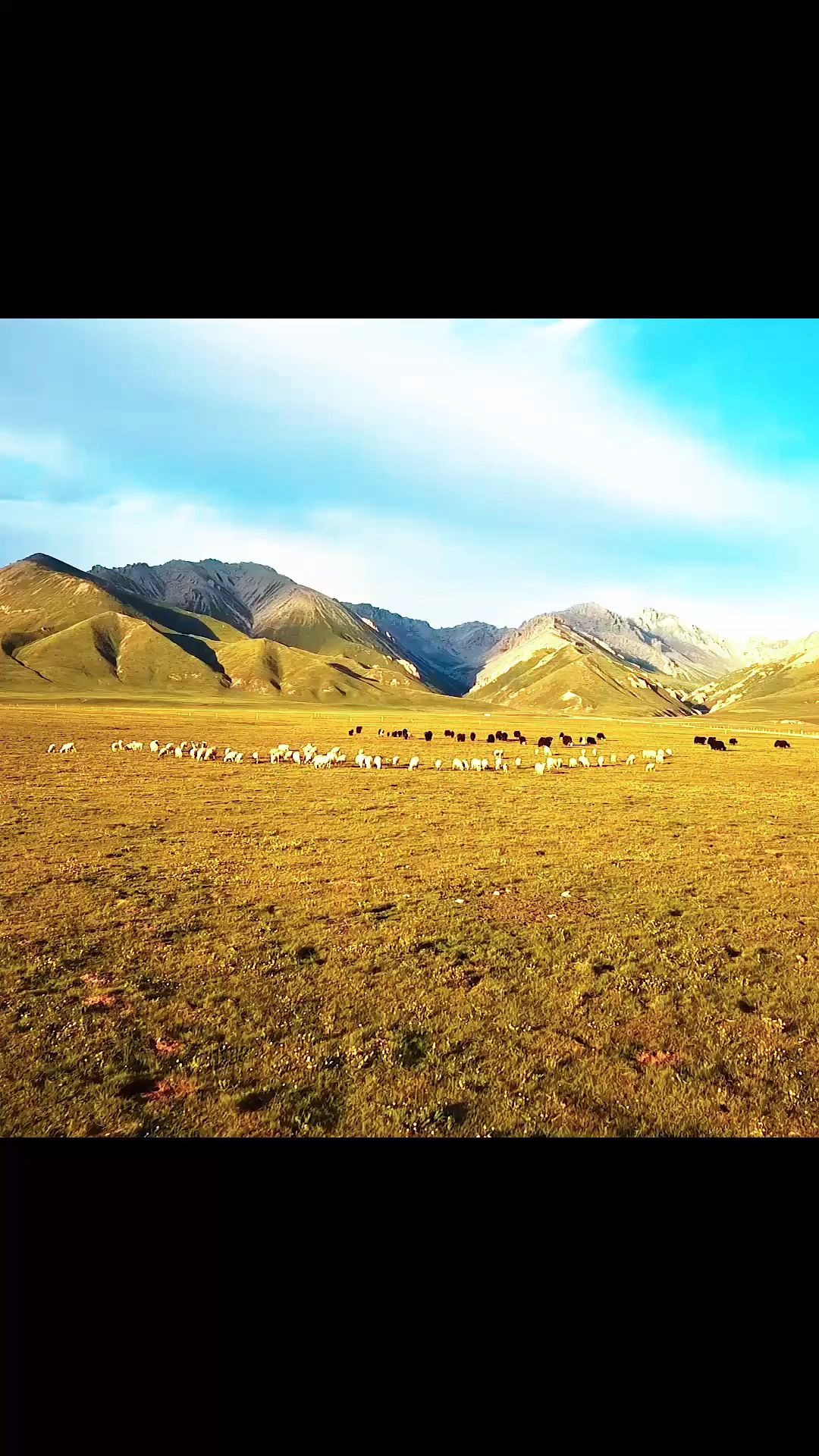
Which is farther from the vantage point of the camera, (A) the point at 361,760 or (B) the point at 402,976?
(A) the point at 361,760

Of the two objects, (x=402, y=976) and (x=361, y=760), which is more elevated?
(x=361, y=760)

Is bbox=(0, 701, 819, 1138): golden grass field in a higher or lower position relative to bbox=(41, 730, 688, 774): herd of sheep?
lower

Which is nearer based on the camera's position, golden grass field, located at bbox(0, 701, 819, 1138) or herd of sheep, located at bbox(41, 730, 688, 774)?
golden grass field, located at bbox(0, 701, 819, 1138)

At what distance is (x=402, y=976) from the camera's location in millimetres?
10086

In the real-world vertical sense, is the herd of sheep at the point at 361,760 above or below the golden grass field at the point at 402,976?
above

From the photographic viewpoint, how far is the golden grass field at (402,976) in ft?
21.5

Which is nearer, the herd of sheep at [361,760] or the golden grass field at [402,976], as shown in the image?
the golden grass field at [402,976]

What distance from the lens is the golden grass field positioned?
21.5 feet
